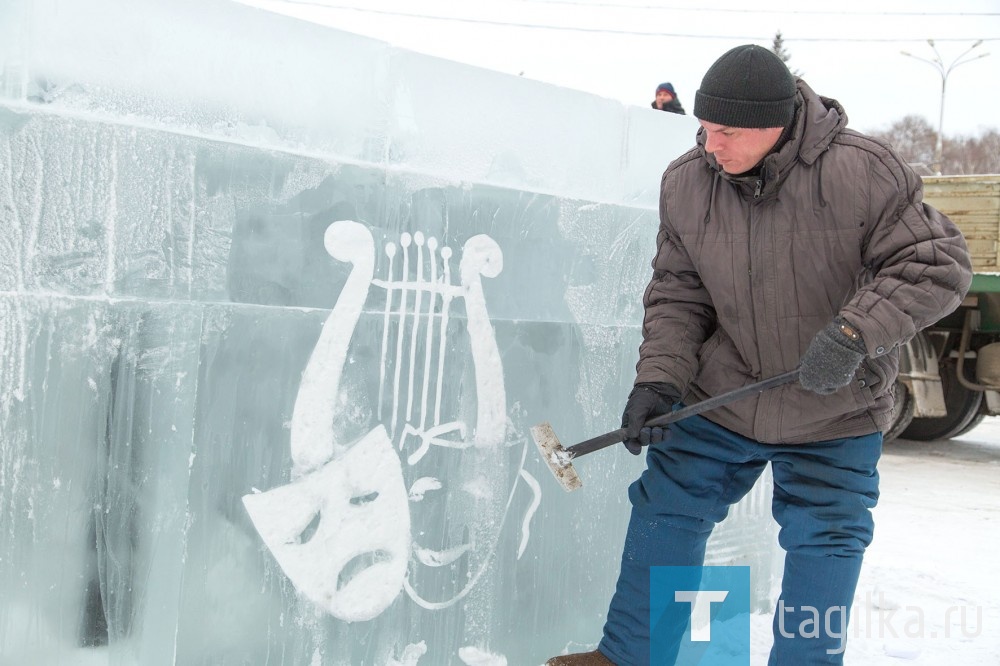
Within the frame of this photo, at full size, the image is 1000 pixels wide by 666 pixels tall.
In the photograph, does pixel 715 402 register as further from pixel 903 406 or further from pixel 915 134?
pixel 915 134

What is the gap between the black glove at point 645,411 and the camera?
6.97 feet

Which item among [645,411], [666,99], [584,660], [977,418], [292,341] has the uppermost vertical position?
[666,99]

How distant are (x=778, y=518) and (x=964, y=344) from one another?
6.84m

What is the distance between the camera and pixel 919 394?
7.85 m

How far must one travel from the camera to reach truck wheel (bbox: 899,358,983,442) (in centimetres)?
848

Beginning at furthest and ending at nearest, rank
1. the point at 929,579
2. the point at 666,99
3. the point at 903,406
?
the point at 903,406, the point at 666,99, the point at 929,579

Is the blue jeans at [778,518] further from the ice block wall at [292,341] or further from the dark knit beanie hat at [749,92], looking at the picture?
the dark knit beanie hat at [749,92]

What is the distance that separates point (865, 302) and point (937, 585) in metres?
2.49

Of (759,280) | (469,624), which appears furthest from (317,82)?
(469,624)

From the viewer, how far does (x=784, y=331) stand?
2.12m

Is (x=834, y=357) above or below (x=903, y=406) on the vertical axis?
above

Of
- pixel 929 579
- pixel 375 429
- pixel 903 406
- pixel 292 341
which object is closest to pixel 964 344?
pixel 903 406

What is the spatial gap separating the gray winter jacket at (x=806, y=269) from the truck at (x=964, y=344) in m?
5.83

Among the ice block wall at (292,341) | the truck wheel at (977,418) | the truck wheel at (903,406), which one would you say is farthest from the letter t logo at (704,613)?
the truck wheel at (977,418)
